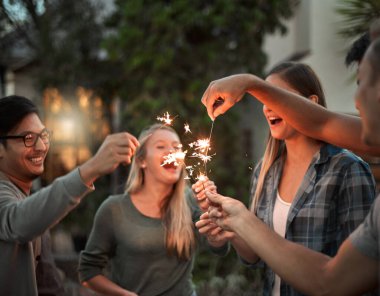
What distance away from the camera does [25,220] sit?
2.14m

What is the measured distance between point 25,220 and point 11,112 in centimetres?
75

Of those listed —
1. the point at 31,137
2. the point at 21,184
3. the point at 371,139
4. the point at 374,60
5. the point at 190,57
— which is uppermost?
the point at 190,57

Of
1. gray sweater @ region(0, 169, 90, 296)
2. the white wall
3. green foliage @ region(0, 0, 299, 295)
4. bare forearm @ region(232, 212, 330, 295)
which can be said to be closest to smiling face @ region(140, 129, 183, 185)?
gray sweater @ region(0, 169, 90, 296)

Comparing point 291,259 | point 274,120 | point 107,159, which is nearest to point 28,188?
point 107,159

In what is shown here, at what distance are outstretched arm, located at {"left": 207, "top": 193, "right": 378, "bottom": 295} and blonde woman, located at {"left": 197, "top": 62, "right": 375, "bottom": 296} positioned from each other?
1.84ft

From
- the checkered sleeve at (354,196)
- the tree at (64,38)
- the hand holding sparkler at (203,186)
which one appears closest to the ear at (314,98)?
the checkered sleeve at (354,196)

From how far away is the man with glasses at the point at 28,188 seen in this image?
7.04ft

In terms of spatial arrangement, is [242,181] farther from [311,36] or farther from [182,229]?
[182,229]

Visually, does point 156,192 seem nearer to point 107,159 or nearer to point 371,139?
point 107,159

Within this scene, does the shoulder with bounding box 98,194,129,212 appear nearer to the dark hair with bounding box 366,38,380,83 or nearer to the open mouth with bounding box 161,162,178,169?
the open mouth with bounding box 161,162,178,169

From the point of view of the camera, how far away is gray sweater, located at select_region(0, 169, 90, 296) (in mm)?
2131

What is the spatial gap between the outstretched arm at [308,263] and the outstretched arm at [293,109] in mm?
496

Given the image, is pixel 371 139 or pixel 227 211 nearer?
pixel 371 139

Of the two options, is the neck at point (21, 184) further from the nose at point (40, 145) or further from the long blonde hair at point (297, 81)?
the long blonde hair at point (297, 81)
